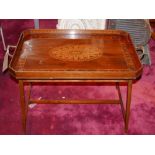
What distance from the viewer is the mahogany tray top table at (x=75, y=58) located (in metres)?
1.71

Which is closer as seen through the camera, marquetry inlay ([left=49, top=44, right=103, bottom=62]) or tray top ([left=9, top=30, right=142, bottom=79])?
tray top ([left=9, top=30, right=142, bottom=79])

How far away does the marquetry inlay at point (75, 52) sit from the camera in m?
1.88

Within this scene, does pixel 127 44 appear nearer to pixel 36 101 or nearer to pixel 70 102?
pixel 70 102

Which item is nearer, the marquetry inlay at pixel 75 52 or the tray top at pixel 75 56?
the tray top at pixel 75 56

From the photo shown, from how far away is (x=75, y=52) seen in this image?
1941 mm

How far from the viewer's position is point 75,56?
189 centimetres

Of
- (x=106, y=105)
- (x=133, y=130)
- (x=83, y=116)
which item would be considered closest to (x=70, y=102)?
(x=83, y=116)

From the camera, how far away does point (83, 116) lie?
87.6 inches

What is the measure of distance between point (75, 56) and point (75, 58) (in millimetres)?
27

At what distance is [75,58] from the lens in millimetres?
1873

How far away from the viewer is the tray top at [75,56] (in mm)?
1709

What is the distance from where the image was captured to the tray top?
67.3 inches

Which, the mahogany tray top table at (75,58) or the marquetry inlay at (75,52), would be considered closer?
the mahogany tray top table at (75,58)

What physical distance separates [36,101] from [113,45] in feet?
2.48
